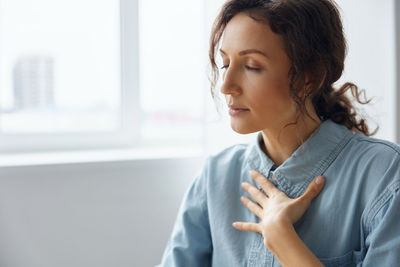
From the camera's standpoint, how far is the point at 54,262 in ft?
4.15

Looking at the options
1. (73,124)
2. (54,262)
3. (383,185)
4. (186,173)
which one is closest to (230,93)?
(383,185)

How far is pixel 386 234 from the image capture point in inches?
28.7

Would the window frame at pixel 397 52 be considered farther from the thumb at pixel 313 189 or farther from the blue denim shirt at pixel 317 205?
the thumb at pixel 313 189

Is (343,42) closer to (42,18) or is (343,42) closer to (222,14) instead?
(222,14)

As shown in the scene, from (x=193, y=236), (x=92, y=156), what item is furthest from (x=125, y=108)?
(x=193, y=236)

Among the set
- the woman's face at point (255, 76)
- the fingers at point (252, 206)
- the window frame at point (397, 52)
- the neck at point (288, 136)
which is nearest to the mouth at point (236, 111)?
the woman's face at point (255, 76)

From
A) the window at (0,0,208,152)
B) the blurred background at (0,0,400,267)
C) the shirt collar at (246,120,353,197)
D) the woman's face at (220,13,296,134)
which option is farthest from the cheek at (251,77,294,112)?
the window at (0,0,208,152)

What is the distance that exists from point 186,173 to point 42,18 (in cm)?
80

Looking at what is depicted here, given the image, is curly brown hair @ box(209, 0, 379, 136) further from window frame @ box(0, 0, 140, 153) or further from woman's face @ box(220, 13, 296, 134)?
window frame @ box(0, 0, 140, 153)

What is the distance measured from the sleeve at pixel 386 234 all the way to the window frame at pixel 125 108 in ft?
3.57

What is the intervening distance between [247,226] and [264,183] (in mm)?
105

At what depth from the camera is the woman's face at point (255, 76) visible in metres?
0.82

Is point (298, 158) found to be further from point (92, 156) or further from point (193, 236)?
point (92, 156)

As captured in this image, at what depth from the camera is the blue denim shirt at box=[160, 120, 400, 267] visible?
0.76 metres
